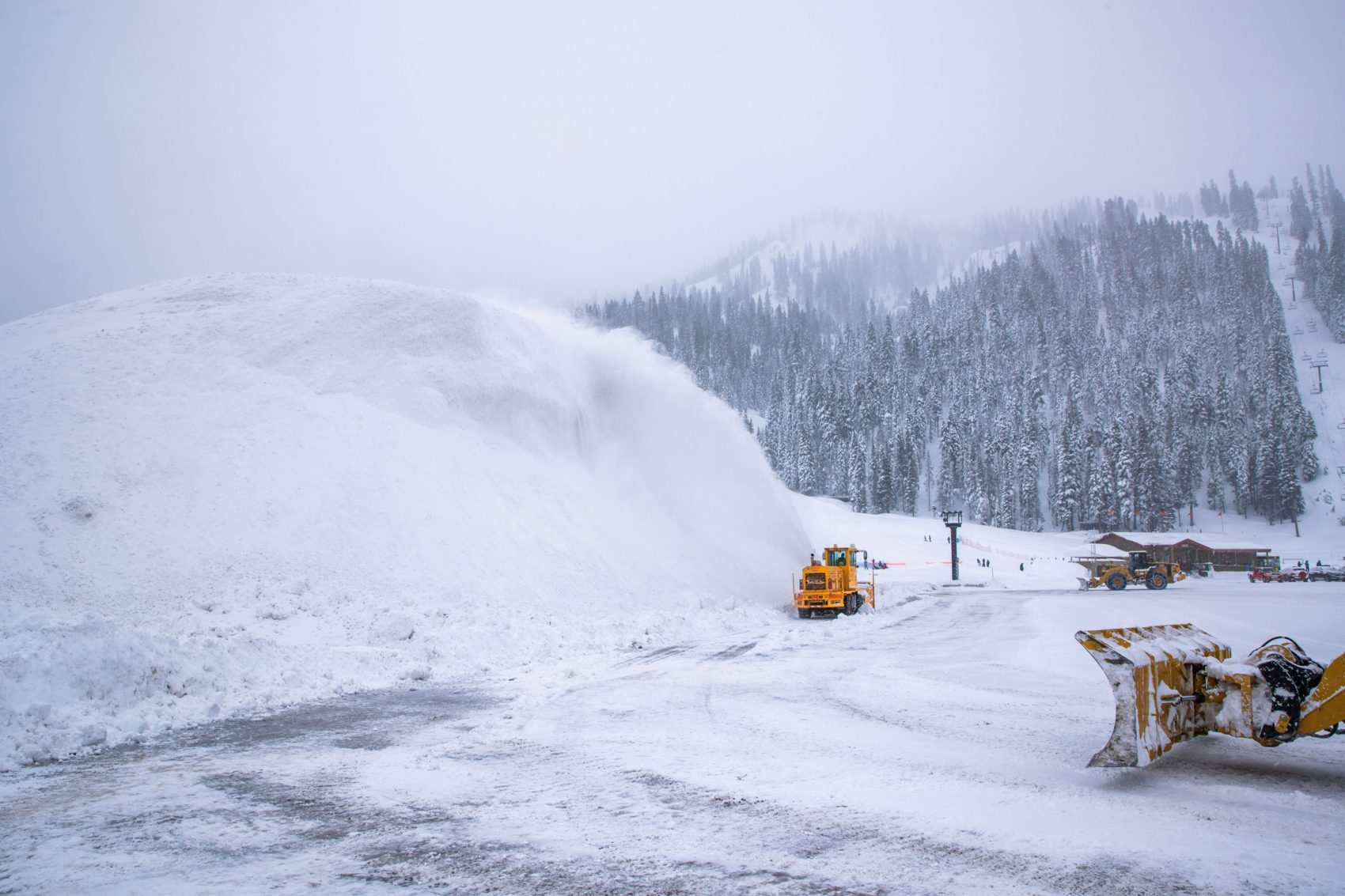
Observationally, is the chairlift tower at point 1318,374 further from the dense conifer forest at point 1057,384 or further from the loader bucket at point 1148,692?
the loader bucket at point 1148,692

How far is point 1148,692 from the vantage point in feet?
18.7

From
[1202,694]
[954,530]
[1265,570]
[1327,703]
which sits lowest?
[1265,570]

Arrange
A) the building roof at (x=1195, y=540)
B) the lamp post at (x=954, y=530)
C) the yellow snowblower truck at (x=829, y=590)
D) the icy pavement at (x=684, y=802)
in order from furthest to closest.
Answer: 1. the building roof at (x=1195, y=540)
2. the lamp post at (x=954, y=530)
3. the yellow snowblower truck at (x=829, y=590)
4. the icy pavement at (x=684, y=802)

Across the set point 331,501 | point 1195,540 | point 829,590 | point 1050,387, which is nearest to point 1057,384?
point 1050,387

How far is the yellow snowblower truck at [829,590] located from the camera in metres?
22.5

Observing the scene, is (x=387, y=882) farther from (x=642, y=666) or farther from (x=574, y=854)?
(x=642, y=666)

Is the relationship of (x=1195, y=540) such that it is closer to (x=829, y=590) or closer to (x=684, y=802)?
(x=829, y=590)

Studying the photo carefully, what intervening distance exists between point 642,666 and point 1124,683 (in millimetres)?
8937

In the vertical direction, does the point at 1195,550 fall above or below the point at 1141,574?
below

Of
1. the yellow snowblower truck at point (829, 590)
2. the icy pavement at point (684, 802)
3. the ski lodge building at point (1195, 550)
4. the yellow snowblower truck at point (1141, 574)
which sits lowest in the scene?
the ski lodge building at point (1195, 550)

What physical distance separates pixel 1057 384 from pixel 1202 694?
144398mm

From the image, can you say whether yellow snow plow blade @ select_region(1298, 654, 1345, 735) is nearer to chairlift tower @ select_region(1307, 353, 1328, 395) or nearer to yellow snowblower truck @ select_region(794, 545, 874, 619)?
yellow snowblower truck @ select_region(794, 545, 874, 619)

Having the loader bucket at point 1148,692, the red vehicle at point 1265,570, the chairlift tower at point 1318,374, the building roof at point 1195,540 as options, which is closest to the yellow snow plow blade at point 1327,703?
the loader bucket at point 1148,692

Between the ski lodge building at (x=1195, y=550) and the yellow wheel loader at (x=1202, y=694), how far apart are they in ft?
244
